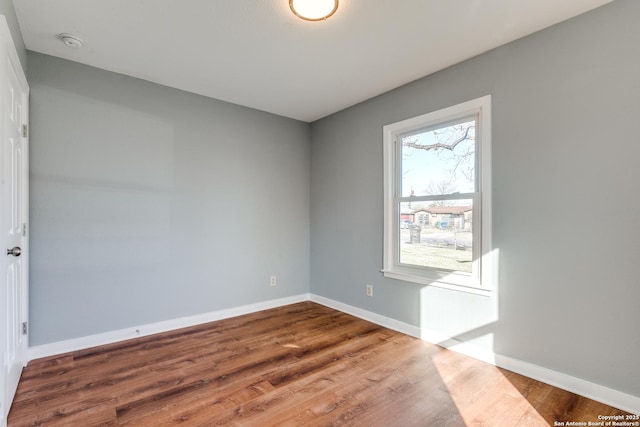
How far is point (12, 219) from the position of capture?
75.8 inches

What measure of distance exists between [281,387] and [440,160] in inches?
89.9

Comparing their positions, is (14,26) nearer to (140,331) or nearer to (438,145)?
(140,331)

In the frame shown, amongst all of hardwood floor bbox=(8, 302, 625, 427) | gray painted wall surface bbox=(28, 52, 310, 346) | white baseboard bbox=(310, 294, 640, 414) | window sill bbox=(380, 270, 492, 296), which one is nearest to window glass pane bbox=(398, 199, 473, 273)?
window sill bbox=(380, 270, 492, 296)

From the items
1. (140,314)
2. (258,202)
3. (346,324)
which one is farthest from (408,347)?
(140,314)

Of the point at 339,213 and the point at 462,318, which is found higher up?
the point at 339,213

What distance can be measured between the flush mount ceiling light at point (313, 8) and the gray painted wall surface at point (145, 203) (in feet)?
5.88

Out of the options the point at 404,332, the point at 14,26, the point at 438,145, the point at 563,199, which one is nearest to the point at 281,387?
the point at 404,332

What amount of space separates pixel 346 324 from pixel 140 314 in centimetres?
204

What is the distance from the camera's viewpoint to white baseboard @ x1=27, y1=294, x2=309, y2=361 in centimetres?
252

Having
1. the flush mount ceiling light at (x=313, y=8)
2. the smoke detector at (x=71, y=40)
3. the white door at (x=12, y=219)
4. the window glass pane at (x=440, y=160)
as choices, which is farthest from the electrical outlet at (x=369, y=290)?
the smoke detector at (x=71, y=40)

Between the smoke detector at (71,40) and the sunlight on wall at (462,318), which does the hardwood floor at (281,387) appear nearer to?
the sunlight on wall at (462,318)

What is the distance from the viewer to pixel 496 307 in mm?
2393

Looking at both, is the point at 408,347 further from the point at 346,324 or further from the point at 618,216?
the point at 618,216

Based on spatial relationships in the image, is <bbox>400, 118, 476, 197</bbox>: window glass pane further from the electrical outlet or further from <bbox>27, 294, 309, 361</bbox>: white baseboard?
<bbox>27, 294, 309, 361</bbox>: white baseboard
